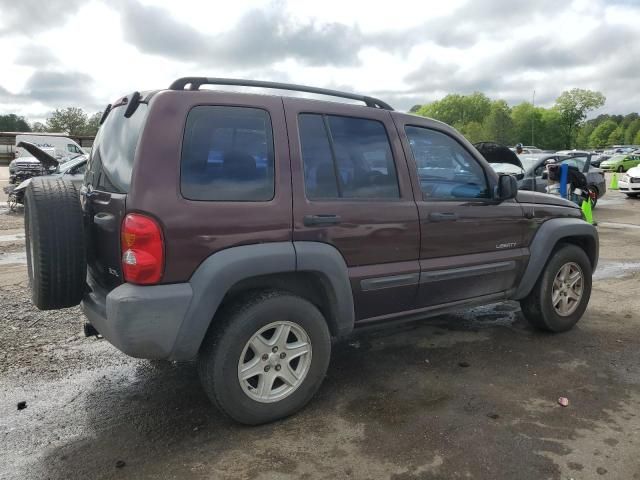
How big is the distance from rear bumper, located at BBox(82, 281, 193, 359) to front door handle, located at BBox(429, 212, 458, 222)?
175 centimetres

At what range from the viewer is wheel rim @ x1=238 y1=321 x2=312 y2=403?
2977 mm

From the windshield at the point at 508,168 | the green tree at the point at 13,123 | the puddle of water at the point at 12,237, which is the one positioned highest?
the green tree at the point at 13,123

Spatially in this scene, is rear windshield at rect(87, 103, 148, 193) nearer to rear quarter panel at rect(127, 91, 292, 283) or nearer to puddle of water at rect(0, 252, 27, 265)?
rear quarter panel at rect(127, 91, 292, 283)

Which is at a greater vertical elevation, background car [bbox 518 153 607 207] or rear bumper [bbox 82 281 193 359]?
background car [bbox 518 153 607 207]

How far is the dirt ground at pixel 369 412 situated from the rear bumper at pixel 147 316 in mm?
606

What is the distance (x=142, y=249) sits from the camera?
2.64 metres

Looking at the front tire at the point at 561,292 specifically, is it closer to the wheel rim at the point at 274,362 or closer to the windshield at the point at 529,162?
the wheel rim at the point at 274,362

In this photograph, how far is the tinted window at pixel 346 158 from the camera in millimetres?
3193

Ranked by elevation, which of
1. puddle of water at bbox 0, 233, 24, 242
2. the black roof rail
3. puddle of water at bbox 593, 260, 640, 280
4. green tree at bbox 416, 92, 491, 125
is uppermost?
green tree at bbox 416, 92, 491, 125

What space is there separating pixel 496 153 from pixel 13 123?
8757 centimetres

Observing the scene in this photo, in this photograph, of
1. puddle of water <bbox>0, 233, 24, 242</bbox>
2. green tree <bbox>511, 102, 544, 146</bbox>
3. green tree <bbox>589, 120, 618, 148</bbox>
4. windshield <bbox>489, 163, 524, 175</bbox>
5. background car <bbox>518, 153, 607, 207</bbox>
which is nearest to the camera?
puddle of water <bbox>0, 233, 24, 242</bbox>

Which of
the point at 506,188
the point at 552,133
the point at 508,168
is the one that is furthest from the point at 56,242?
the point at 552,133

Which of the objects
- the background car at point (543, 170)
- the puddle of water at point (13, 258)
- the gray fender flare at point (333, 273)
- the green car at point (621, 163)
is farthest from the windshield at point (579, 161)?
the green car at point (621, 163)

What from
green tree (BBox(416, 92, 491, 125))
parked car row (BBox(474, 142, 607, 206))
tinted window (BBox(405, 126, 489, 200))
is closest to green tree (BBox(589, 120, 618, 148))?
green tree (BBox(416, 92, 491, 125))
